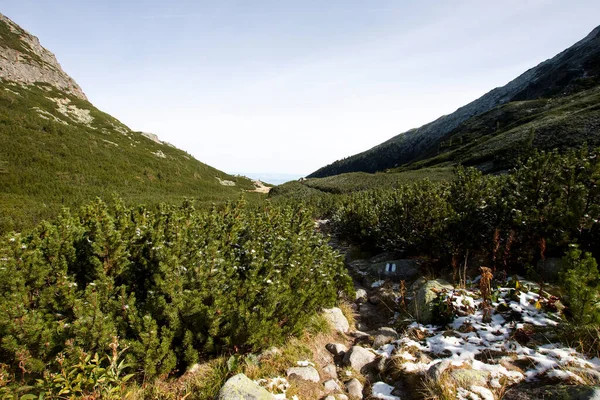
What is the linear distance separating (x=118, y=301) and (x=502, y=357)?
5.80 meters

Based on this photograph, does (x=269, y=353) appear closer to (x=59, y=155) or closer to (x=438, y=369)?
(x=438, y=369)

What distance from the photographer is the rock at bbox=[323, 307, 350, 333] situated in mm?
6504

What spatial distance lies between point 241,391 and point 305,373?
4.23ft

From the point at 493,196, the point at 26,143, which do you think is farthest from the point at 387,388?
the point at 26,143

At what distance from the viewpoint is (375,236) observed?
12.3 metres

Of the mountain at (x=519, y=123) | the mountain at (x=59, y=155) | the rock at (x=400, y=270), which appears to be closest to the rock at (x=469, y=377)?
the rock at (x=400, y=270)

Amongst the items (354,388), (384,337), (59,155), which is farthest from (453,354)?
(59,155)

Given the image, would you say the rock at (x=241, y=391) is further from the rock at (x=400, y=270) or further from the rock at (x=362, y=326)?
the rock at (x=400, y=270)

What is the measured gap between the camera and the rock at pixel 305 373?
4480mm

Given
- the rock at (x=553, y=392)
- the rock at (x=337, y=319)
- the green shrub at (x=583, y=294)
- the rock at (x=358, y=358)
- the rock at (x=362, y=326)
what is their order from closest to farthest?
1. the rock at (x=553, y=392)
2. the green shrub at (x=583, y=294)
3. the rock at (x=358, y=358)
4. the rock at (x=337, y=319)
5. the rock at (x=362, y=326)

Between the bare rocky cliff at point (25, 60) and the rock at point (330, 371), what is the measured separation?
54.2 m

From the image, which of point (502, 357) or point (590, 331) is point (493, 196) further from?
point (502, 357)

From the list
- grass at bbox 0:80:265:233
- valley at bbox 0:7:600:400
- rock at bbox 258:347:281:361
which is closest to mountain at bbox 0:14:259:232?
grass at bbox 0:80:265:233

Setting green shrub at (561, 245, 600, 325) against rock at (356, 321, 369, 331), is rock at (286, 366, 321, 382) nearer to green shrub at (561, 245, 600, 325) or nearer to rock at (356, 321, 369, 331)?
rock at (356, 321, 369, 331)
